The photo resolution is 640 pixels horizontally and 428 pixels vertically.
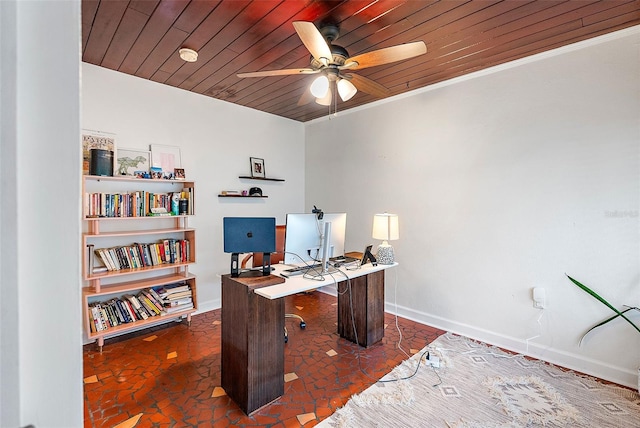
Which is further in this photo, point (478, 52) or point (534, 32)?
point (478, 52)

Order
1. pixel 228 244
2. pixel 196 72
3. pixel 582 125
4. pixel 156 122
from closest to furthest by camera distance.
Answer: pixel 228 244 → pixel 582 125 → pixel 196 72 → pixel 156 122

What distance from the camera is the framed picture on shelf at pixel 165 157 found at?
317 cm

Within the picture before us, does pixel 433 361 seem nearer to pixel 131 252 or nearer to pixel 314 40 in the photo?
pixel 314 40

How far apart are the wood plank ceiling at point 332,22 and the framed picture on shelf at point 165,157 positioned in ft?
2.45

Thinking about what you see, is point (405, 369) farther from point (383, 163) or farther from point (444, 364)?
point (383, 163)

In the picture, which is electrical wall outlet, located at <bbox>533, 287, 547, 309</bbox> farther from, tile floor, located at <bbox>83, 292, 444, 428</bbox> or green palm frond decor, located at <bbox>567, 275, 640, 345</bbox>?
tile floor, located at <bbox>83, 292, 444, 428</bbox>

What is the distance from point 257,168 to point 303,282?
241cm

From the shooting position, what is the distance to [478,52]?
251 cm

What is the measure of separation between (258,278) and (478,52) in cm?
266

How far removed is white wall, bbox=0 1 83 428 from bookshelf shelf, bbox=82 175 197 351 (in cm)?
284

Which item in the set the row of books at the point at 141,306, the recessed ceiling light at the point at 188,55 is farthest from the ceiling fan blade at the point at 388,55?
the row of books at the point at 141,306

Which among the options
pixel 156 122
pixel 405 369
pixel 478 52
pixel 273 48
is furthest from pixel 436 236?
pixel 156 122

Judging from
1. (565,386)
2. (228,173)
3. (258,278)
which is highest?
(228,173)

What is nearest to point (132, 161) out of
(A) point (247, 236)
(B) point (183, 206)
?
(B) point (183, 206)
